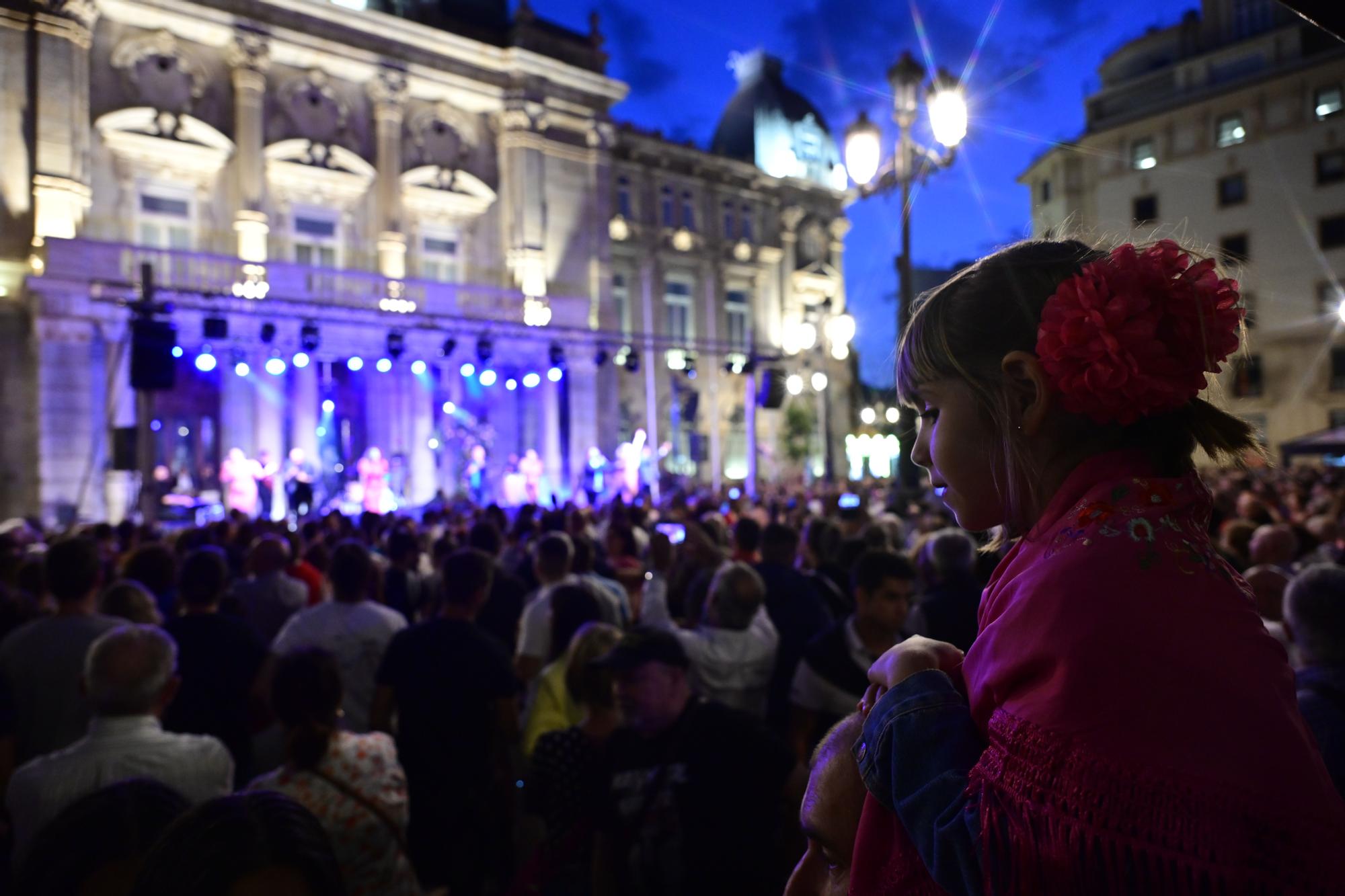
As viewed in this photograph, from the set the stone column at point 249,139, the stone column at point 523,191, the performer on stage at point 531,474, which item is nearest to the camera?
the stone column at point 249,139

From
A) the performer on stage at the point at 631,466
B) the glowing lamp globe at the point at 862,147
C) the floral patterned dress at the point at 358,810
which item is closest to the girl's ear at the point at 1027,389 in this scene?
the floral patterned dress at the point at 358,810

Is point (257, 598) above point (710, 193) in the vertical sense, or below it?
below

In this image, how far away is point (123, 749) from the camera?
9.87ft

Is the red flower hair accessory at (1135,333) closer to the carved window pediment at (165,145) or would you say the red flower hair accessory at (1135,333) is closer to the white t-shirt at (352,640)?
the white t-shirt at (352,640)

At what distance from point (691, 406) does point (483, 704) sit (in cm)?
3277

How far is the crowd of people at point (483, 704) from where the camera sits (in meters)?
2.09

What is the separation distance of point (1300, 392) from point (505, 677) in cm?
4019

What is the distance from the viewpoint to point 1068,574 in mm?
1094

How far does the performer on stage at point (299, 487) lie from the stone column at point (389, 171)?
778cm

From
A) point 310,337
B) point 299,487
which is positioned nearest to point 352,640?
point 299,487

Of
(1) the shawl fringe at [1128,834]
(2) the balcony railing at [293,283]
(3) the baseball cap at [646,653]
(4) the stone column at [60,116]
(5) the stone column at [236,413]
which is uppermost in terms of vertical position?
(4) the stone column at [60,116]

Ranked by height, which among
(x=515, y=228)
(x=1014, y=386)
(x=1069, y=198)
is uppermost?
(x=1069, y=198)

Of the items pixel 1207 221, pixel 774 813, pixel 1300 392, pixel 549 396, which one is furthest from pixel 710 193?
pixel 774 813

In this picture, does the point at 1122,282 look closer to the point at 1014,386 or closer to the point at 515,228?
the point at 1014,386
